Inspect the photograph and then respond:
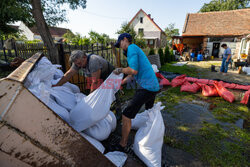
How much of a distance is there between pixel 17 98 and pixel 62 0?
813 cm

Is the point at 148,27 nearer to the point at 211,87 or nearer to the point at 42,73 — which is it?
the point at 211,87

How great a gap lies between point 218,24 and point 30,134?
1953 centimetres

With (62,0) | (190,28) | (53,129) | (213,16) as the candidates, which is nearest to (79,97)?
(53,129)

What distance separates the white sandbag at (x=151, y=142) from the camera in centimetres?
165

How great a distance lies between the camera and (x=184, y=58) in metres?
13.7

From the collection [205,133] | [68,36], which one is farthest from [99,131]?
[68,36]

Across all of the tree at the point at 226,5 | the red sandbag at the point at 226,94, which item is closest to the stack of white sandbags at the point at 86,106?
the red sandbag at the point at 226,94

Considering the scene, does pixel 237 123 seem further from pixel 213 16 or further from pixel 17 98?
pixel 213 16

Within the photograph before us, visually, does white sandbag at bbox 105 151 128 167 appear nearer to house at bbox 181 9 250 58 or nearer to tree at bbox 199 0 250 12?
house at bbox 181 9 250 58

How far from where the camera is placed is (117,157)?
172 cm

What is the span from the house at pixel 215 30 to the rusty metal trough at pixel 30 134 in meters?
16.6

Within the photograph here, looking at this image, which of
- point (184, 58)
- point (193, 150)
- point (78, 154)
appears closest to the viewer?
point (78, 154)

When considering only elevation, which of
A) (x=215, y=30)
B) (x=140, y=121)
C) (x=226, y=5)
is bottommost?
(x=140, y=121)

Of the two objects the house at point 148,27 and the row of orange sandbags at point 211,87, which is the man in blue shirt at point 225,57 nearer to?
the row of orange sandbags at point 211,87
